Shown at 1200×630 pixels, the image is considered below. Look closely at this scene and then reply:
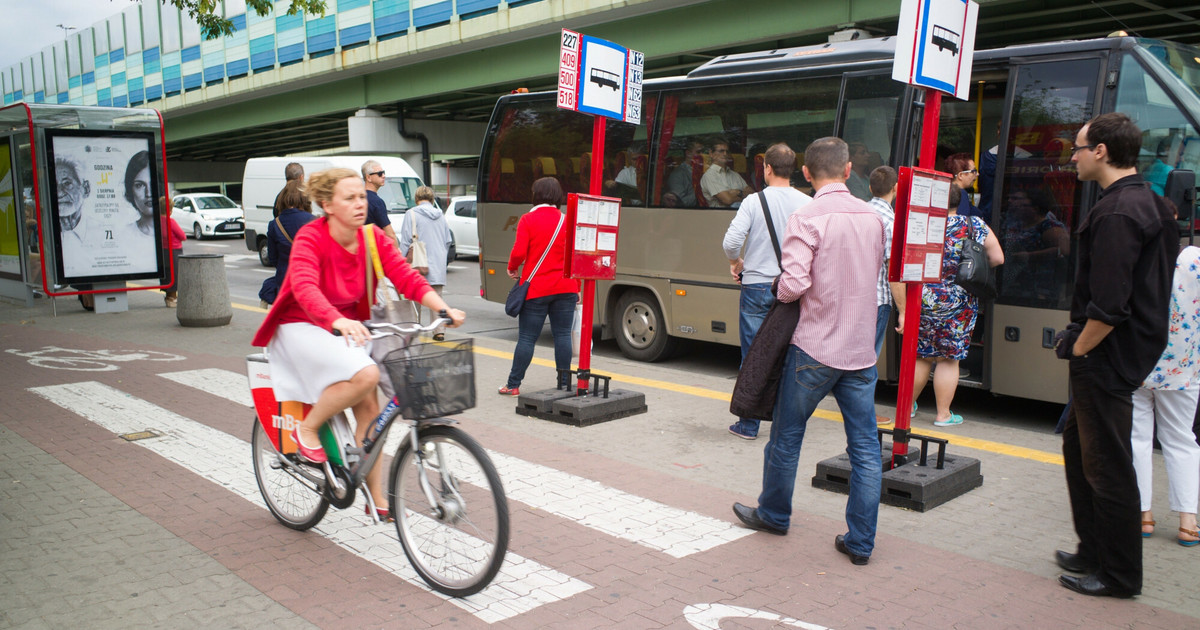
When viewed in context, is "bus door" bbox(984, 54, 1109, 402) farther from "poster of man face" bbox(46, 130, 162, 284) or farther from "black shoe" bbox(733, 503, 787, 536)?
"poster of man face" bbox(46, 130, 162, 284)

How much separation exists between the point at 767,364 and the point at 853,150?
419 centimetres

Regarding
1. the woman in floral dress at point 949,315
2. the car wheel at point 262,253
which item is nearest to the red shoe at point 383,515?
the woman in floral dress at point 949,315

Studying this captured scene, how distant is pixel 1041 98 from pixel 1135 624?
438 cm

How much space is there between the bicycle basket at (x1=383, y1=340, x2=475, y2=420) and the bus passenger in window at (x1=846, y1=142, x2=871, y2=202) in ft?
16.8

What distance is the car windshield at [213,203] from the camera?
3519 centimetres

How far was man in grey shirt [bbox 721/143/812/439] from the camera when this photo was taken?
6164 millimetres

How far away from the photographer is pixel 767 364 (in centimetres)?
436

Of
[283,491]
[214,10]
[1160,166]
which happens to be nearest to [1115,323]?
[1160,166]

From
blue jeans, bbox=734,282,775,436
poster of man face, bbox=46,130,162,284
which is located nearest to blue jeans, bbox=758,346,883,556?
blue jeans, bbox=734,282,775,436

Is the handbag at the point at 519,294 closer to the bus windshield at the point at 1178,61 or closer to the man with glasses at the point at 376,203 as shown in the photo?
the man with glasses at the point at 376,203

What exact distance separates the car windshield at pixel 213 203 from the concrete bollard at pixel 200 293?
2515 centimetres

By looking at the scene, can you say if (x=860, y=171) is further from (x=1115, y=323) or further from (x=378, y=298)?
(x=378, y=298)

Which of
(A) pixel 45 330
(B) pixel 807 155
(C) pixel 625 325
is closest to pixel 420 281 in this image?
(B) pixel 807 155

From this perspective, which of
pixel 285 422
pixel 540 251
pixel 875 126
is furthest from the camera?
pixel 875 126
